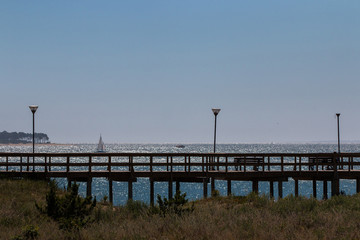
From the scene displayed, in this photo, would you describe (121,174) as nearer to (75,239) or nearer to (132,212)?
(132,212)

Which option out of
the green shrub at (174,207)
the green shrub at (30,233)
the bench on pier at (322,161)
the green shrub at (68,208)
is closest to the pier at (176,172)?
the bench on pier at (322,161)

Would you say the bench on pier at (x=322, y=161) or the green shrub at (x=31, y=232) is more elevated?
the bench on pier at (x=322, y=161)

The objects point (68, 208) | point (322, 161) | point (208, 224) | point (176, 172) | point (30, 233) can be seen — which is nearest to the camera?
Answer: point (208, 224)

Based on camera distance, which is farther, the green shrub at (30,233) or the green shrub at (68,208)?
the green shrub at (68,208)

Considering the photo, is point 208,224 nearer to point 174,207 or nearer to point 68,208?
point 174,207

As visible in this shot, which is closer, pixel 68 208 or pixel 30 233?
pixel 30 233

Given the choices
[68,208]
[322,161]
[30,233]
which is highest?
[322,161]

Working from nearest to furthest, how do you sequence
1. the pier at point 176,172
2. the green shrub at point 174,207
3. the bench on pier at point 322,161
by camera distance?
the green shrub at point 174,207 → the pier at point 176,172 → the bench on pier at point 322,161

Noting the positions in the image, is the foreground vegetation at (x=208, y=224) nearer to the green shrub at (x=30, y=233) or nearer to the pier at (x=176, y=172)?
the green shrub at (x=30, y=233)

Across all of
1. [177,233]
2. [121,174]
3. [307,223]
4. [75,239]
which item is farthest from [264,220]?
[121,174]

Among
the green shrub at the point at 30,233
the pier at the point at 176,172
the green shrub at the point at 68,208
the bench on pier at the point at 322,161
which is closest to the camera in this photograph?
the green shrub at the point at 30,233

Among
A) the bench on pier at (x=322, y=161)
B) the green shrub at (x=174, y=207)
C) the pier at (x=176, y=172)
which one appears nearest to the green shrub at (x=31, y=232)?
the green shrub at (x=174, y=207)

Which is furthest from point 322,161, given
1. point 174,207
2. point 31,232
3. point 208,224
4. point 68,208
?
point 31,232

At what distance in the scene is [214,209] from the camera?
14.9 meters
